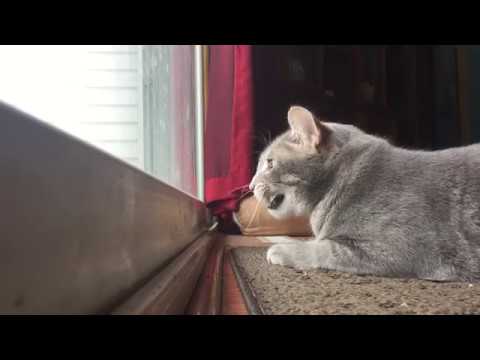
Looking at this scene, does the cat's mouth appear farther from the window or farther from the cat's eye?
the window

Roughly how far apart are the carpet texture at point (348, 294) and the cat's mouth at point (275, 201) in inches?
11.7

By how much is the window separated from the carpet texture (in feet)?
1.06

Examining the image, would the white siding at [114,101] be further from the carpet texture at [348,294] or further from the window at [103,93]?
the carpet texture at [348,294]

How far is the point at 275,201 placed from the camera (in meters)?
1.16

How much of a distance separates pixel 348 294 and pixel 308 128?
56 centimetres

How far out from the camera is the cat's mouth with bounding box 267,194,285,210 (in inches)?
45.1

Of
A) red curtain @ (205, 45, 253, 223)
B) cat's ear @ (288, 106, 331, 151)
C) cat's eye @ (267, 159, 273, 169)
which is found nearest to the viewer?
cat's ear @ (288, 106, 331, 151)

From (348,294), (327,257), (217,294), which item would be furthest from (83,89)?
(327,257)

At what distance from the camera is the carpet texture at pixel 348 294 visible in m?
0.55

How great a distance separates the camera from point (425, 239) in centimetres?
84

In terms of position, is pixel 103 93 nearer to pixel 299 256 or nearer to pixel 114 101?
pixel 114 101

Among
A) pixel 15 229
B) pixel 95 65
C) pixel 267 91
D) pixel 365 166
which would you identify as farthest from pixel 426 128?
pixel 15 229

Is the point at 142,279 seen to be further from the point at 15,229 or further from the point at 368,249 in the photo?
the point at 368,249

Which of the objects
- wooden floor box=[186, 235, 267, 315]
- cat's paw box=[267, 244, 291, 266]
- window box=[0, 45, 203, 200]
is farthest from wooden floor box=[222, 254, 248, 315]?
window box=[0, 45, 203, 200]
